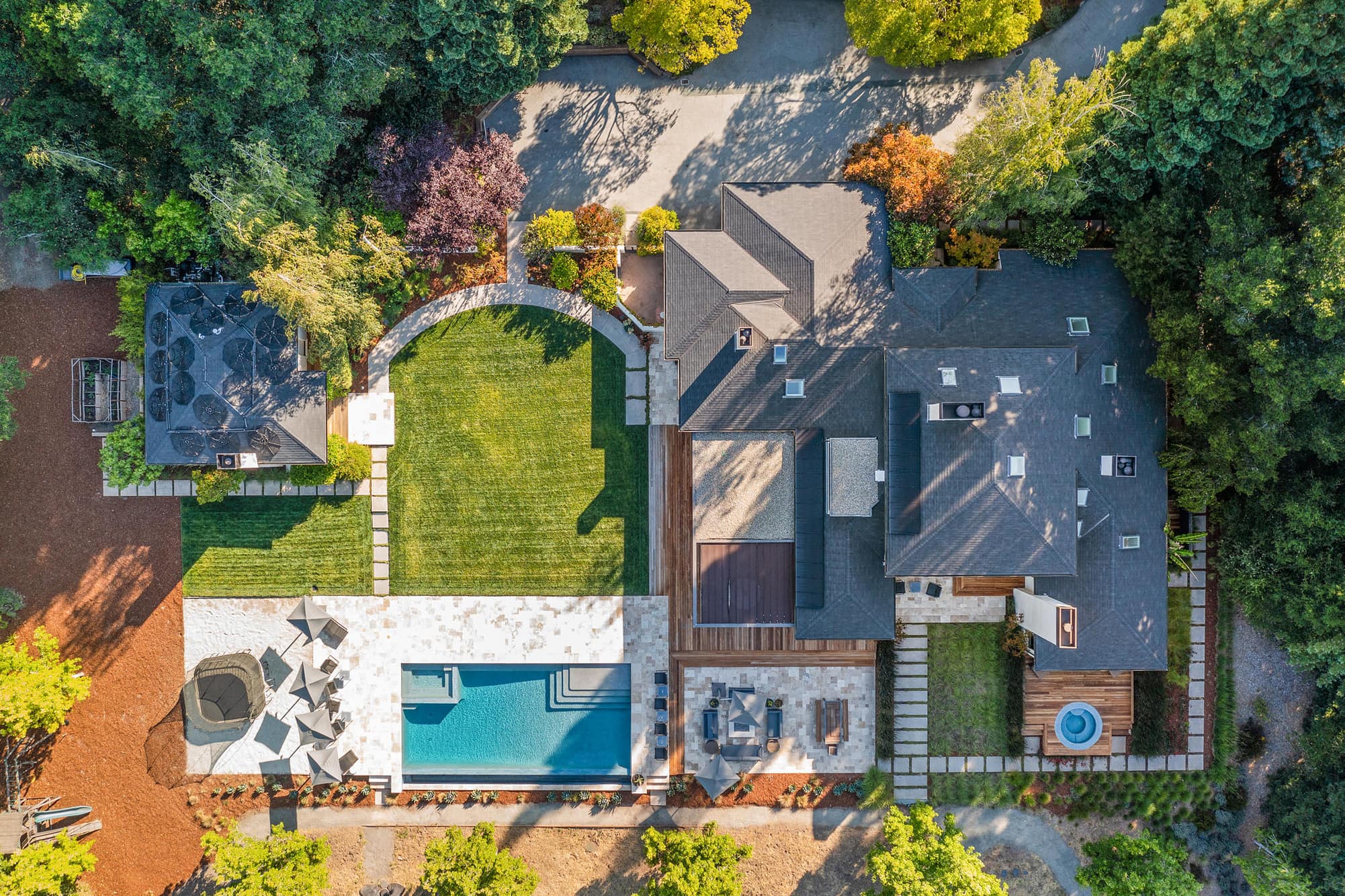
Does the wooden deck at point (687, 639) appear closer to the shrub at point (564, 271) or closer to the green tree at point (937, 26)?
the shrub at point (564, 271)

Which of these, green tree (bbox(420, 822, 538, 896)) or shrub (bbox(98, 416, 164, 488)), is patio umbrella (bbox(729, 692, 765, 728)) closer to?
green tree (bbox(420, 822, 538, 896))

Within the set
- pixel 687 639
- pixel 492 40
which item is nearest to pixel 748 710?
pixel 687 639

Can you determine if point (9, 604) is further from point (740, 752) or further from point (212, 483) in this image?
point (740, 752)

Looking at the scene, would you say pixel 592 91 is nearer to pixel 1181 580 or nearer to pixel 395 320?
pixel 395 320

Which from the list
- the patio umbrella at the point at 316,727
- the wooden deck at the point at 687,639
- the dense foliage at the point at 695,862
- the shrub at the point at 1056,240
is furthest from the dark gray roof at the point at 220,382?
the shrub at the point at 1056,240

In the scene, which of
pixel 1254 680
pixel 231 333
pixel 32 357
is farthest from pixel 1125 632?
pixel 32 357

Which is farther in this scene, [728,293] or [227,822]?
[227,822]
